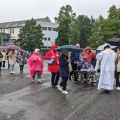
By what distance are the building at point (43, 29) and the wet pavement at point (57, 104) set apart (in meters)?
65.6

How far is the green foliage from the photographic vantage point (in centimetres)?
4372

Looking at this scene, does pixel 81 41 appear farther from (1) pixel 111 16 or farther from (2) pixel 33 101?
(2) pixel 33 101

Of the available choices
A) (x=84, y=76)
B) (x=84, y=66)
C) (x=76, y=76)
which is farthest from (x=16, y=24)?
(x=84, y=76)

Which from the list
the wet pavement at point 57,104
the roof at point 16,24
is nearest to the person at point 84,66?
the wet pavement at point 57,104

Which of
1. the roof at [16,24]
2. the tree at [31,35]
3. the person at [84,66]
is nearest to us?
the person at [84,66]

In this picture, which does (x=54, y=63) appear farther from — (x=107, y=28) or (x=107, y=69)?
(x=107, y=28)

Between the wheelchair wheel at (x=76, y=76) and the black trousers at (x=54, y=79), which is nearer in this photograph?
the black trousers at (x=54, y=79)

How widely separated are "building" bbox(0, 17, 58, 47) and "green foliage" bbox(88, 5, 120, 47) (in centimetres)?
2979

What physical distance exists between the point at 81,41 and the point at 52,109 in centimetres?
8274

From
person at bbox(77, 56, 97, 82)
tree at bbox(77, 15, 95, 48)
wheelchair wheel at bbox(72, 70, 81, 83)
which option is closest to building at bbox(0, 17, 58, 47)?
tree at bbox(77, 15, 95, 48)

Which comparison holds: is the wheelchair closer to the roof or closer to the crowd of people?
the crowd of people

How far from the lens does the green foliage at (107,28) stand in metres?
43.7

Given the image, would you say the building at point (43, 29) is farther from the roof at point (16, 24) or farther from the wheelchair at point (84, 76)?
the wheelchair at point (84, 76)

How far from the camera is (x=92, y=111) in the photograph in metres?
6.95
